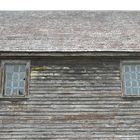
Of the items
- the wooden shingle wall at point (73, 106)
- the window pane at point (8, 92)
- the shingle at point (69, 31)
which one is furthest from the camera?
the shingle at point (69, 31)

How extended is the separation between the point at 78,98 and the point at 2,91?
8.50 feet

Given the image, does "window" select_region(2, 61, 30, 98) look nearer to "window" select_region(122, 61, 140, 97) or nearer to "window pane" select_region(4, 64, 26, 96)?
"window pane" select_region(4, 64, 26, 96)

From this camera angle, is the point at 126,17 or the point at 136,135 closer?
the point at 136,135

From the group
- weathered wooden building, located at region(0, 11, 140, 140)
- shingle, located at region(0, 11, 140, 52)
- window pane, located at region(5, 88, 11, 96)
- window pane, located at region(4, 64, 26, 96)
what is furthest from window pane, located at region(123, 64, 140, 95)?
window pane, located at region(5, 88, 11, 96)

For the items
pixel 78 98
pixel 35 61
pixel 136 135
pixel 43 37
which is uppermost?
pixel 43 37

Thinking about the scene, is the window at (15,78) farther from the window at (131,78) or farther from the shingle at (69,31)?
the window at (131,78)

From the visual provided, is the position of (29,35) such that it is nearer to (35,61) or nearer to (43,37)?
(43,37)

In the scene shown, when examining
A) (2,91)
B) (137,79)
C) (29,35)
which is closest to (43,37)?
(29,35)

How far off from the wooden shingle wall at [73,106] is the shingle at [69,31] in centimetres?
66

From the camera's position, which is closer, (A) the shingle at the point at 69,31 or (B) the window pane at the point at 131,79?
(B) the window pane at the point at 131,79

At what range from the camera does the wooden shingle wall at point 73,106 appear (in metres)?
12.9

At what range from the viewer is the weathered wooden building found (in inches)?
509

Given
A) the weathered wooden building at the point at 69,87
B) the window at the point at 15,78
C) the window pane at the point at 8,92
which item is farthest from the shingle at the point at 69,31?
the window pane at the point at 8,92

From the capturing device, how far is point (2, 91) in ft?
44.5
